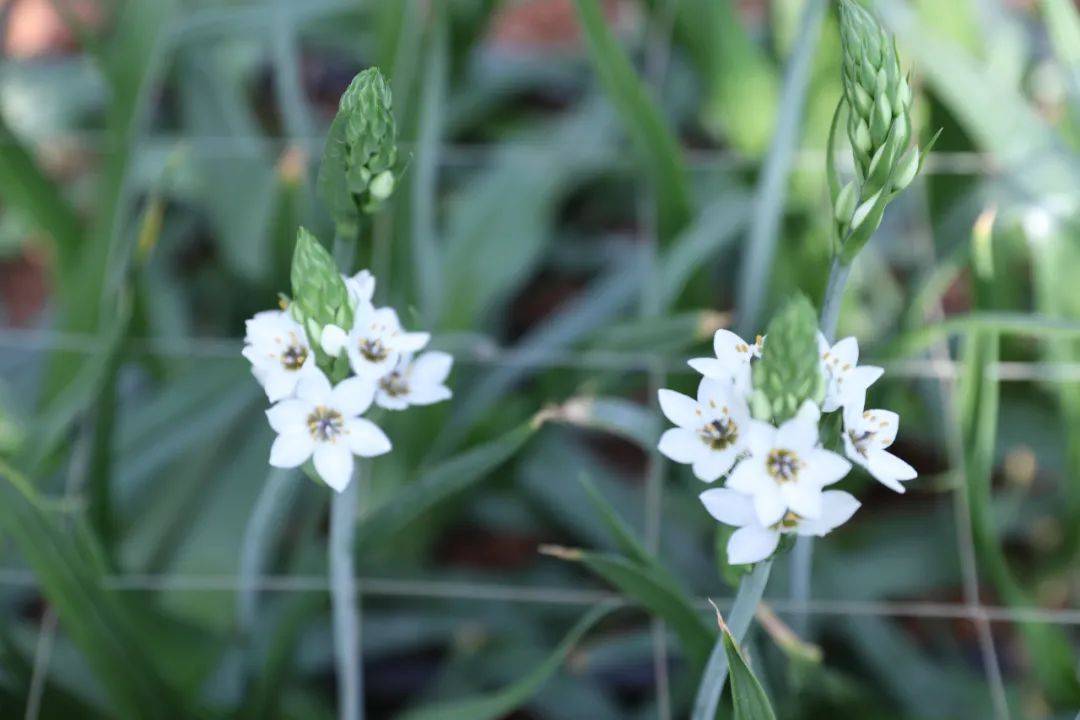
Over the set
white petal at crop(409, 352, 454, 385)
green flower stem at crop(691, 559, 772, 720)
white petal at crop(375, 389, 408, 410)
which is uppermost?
white petal at crop(409, 352, 454, 385)

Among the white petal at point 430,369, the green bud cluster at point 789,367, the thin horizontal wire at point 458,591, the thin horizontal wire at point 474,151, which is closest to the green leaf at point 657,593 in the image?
the thin horizontal wire at point 458,591

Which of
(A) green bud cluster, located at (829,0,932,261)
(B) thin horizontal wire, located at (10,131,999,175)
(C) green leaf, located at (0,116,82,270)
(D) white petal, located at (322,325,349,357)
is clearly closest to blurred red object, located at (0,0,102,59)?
(B) thin horizontal wire, located at (10,131,999,175)

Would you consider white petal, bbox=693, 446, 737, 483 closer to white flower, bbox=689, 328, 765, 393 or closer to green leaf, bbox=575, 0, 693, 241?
white flower, bbox=689, 328, 765, 393

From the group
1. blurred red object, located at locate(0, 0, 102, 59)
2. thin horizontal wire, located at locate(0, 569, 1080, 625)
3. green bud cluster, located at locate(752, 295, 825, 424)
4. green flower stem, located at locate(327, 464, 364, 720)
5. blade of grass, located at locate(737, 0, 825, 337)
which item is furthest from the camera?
blurred red object, located at locate(0, 0, 102, 59)

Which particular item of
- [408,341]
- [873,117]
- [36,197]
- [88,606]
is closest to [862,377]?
[873,117]

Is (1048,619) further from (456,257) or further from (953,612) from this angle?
(456,257)
